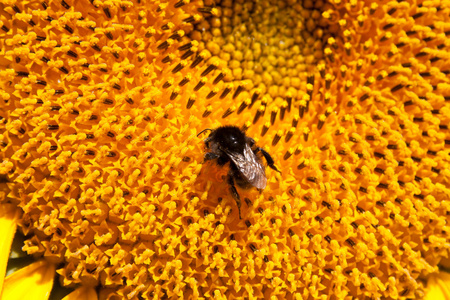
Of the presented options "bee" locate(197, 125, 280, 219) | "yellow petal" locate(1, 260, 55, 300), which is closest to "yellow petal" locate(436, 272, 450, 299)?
"bee" locate(197, 125, 280, 219)

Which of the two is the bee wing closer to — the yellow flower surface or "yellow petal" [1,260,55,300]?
the yellow flower surface

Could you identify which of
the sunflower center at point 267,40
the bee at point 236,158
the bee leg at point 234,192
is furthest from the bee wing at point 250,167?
the sunflower center at point 267,40

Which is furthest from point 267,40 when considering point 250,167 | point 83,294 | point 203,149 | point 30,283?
point 30,283

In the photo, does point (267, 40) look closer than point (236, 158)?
No

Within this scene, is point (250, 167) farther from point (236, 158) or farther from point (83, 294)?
point (83, 294)

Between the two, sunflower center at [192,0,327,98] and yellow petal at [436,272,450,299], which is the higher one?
Answer: sunflower center at [192,0,327,98]

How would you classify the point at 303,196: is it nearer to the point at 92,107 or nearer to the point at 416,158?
the point at 416,158

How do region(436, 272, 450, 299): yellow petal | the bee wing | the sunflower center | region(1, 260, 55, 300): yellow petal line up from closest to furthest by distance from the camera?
the bee wing → region(1, 260, 55, 300): yellow petal → the sunflower center → region(436, 272, 450, 299): yellow petal
